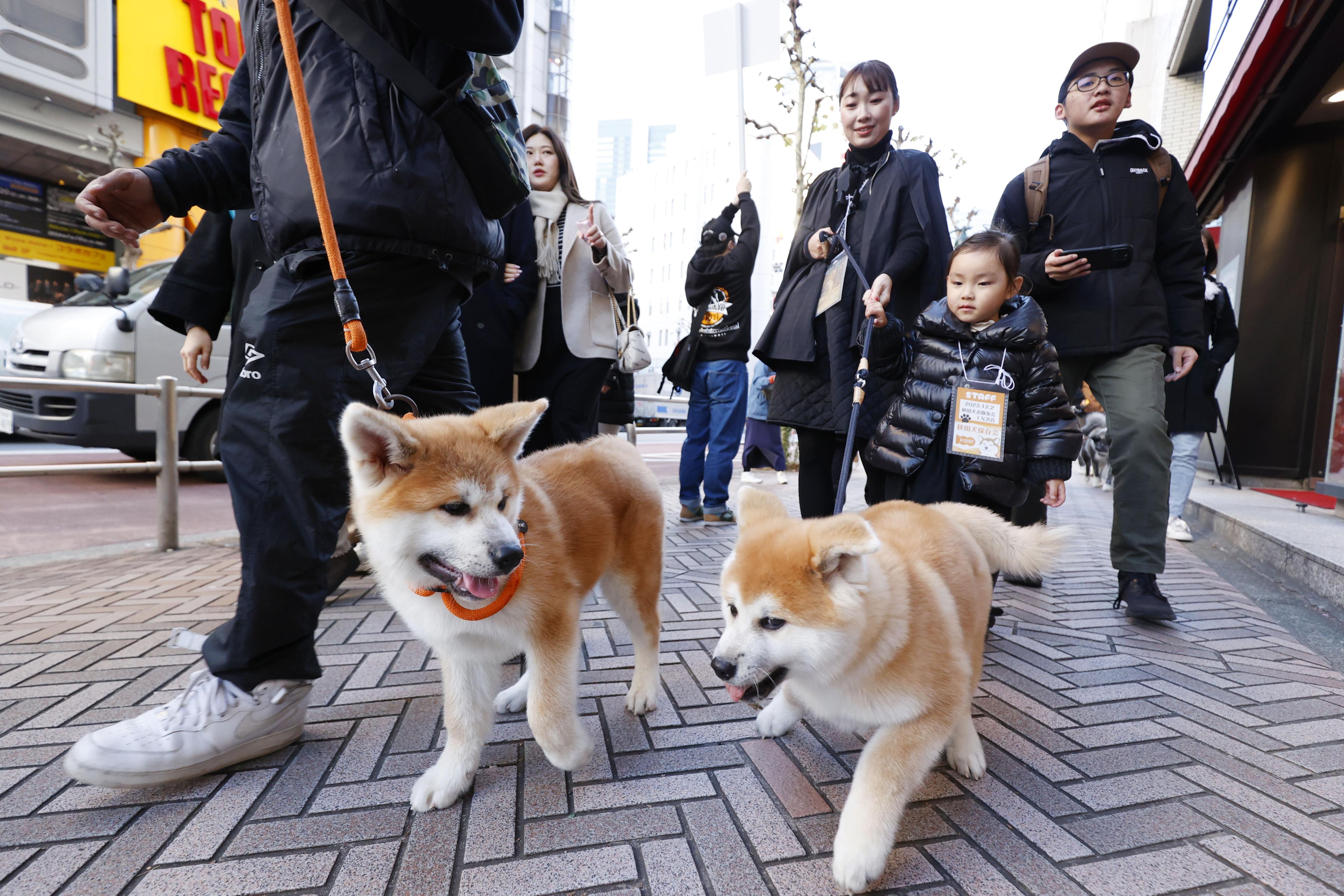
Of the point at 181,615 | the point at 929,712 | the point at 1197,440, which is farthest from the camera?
the point at 1197,440

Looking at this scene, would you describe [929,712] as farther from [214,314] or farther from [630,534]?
[214,314]

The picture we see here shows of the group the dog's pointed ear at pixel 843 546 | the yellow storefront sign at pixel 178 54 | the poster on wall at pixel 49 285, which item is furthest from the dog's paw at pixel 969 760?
the poster on wall at pixel 49 285

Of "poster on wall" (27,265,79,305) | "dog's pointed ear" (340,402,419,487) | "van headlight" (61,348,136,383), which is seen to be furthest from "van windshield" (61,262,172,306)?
"poster on wall" (27,265,79,305)

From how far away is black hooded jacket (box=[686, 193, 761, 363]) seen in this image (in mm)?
6148

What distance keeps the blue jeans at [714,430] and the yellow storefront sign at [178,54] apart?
13.3 metres

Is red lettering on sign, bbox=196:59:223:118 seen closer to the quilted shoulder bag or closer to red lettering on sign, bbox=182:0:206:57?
red lettering on sign, bbox=182:0:206:57

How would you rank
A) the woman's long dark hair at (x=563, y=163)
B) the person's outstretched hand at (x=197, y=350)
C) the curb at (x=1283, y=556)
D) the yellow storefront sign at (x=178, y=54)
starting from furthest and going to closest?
the yellow storefront sign at (x=178, y=54) → the woman's long dark hair at (x=563, y=163) → the curb at (x=1283, y=556) → the person's outstretched hand at (x=197, y=350)

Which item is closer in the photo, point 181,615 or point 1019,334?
point 1019,334

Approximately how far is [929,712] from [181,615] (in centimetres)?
353

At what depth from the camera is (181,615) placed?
3232mm

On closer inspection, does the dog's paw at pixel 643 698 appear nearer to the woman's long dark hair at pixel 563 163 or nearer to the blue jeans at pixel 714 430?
the woman's long dark hair at pixel 563 163

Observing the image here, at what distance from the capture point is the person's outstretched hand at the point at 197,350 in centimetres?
249

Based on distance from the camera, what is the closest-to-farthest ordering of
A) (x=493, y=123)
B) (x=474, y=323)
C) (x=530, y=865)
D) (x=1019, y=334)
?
(x=530, y=865) → (x=493, y=123) → (x=1019, y=334) → (x=474, y=323)

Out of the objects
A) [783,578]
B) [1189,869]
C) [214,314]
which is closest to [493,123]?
[214,314]
